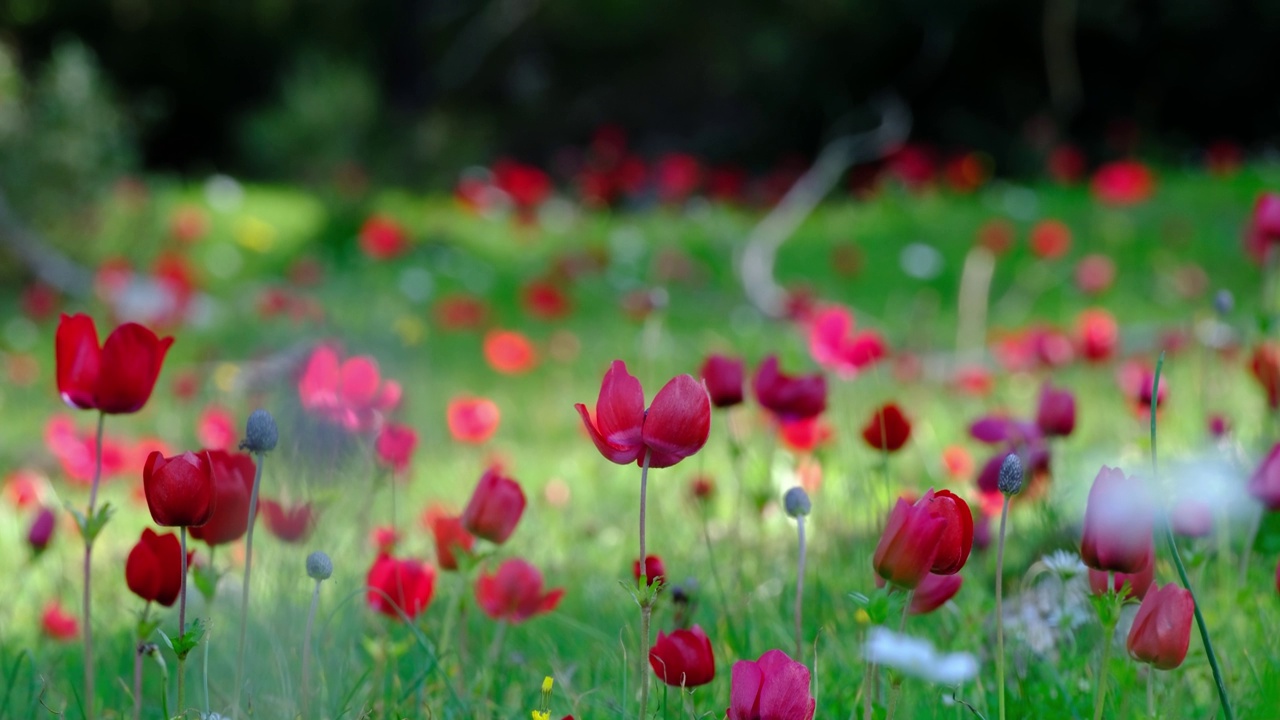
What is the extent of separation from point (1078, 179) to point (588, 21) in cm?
554

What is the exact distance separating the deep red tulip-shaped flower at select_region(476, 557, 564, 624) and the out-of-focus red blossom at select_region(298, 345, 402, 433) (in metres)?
0.48

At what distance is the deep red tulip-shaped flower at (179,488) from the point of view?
0.91 meters

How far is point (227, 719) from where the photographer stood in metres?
1.10

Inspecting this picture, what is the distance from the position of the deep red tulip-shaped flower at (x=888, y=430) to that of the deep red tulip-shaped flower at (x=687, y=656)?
458 mm

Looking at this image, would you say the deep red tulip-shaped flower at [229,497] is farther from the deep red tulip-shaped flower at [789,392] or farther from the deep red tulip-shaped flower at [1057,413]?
the deep red tulip-shaped flower at [1057,413]

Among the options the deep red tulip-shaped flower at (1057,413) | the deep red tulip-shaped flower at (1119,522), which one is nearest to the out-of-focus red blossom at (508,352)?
the deep red tulip-shaped flower at (1057,413)

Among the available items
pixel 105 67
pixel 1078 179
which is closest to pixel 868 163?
pixel 1078 179

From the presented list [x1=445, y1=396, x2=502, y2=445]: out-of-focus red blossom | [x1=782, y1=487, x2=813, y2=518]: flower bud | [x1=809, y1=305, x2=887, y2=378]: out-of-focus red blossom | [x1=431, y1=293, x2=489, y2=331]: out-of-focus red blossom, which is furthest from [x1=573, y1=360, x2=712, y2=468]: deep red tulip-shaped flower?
[x1=431, y1=293, x2=489, y2=331]: out-of-focus red blossom

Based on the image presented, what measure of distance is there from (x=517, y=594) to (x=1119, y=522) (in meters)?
0.56

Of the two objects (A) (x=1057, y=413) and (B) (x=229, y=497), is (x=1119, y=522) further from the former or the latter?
(B) (x=229, y=497)

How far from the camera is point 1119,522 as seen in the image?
2.91 ft

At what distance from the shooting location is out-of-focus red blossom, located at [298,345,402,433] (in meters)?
1.63

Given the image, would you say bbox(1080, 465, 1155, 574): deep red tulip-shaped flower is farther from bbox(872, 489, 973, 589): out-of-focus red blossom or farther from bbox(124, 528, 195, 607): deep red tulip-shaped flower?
bbox(124, 528, 195, 607): deep red tulip-shaped flower

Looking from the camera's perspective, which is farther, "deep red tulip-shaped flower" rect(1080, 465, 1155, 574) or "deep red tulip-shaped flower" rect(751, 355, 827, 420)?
"deep red tulip-shaped flower" rect(751, 355, 827, 420)
